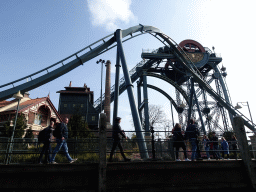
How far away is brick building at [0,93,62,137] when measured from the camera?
899 inches

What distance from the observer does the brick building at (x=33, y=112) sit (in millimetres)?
22828

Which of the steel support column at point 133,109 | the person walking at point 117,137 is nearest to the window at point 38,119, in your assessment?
the steel support column at point 133,109

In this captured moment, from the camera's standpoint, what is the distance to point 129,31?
14695 mm

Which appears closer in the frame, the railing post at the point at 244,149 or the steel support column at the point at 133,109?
the railing post at the point at 244,149

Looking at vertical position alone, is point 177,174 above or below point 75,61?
below

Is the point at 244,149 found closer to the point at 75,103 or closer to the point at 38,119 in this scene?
the point at 38,119

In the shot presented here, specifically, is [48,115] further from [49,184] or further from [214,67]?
[214,67]

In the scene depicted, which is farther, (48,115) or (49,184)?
(48,115)

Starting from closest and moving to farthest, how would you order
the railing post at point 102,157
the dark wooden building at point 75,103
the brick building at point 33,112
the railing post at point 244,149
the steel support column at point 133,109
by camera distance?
the railing post at point 102,157, the railing post at point 244,149, the steel support column at point 133,109, the brick building at point 33,112, the dark wooden building at point 75,103

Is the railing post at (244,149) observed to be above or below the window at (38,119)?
below

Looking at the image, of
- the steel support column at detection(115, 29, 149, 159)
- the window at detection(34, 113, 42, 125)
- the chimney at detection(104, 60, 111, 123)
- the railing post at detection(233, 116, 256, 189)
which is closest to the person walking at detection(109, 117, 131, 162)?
the steel support column at detection(115, 29, 149, 159)

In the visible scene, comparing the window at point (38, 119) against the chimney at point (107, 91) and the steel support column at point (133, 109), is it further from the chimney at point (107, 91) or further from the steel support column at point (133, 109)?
the steel support column at point (133, 109)

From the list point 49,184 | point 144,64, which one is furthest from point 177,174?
point 144,64

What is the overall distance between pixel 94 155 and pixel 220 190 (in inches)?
301
